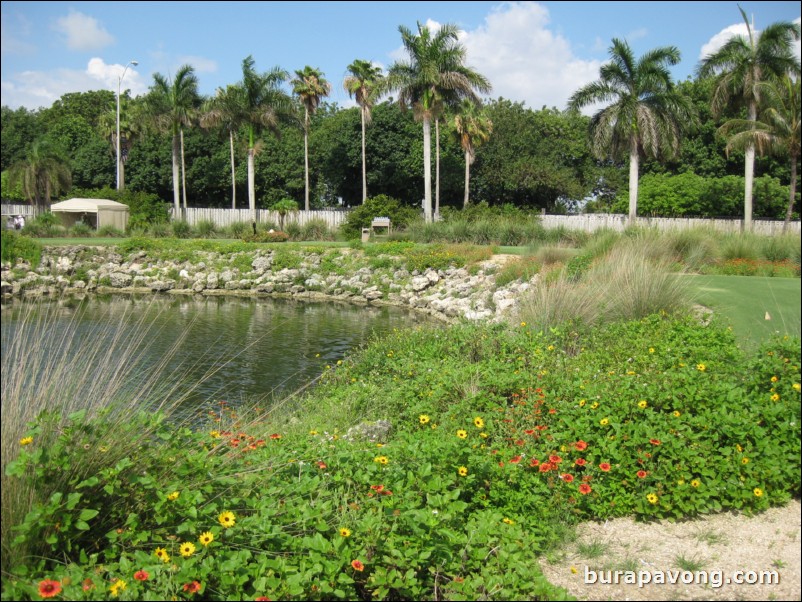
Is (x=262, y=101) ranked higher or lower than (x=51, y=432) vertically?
higher

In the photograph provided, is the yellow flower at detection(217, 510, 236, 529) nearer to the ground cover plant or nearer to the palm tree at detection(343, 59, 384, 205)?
the ground cover plant

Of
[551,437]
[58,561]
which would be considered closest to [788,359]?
[551,437]

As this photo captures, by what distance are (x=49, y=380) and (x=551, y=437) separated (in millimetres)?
3320

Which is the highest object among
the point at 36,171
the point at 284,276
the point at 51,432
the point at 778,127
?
the point at 778,127

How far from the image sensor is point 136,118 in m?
47.3

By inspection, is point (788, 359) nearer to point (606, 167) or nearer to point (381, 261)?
point (381, 261)

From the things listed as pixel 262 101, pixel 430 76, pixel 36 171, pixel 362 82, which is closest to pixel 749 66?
pixel 430 76

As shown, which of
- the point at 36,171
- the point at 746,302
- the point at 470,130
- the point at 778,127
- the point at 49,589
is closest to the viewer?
the point at 49,589

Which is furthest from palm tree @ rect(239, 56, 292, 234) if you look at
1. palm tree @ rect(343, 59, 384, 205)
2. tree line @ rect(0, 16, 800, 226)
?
palm tree @ rect(343, 59, 384, 205)

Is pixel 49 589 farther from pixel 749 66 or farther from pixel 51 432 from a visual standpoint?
pixel 749 66

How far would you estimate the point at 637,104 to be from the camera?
33000mm

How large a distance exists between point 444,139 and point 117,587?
4766 centimetres

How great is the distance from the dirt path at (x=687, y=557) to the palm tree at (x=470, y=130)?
3772 cm

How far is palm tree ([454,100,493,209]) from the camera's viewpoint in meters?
42.5
